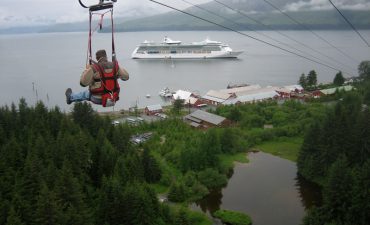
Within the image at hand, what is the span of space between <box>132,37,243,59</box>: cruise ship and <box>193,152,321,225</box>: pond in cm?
3397

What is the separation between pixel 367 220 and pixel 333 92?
54.3 ft

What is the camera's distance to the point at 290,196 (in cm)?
1167

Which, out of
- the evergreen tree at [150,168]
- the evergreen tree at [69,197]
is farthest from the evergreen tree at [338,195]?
the evergreen tree at [69,197]

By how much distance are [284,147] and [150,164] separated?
255 inches

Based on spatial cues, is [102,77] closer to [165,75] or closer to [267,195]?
[267,195]

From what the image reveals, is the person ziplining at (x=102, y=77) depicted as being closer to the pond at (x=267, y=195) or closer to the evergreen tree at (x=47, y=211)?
the evergreen tree at (x=47, y=211)

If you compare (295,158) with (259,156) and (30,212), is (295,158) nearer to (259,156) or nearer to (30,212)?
(259,156)

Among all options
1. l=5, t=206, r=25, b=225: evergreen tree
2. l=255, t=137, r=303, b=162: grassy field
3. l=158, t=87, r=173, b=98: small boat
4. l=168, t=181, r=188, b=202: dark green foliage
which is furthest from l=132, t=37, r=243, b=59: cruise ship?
l=5, t=206, r=25, b=225: evergreen tree

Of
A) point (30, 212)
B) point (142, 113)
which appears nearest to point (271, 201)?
point (30, 212)

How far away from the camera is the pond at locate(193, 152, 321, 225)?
10555mm

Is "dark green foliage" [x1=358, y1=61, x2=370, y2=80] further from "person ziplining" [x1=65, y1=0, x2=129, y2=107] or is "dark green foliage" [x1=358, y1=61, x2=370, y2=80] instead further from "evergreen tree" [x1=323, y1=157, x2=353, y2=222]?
"person ziplining" [x1=65, y1=0, x2=129, y2=107]

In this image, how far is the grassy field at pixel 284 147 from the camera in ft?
49.6

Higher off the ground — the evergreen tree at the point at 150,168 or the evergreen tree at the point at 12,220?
the evergreen tree at the point at 12,220

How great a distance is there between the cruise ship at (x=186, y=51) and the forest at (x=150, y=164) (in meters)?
28.4
